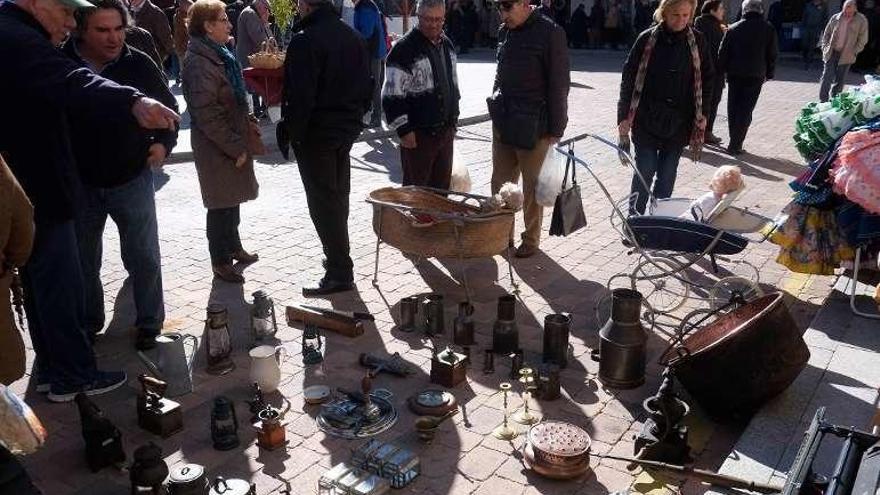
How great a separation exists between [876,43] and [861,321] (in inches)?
758

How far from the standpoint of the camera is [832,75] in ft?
44.4

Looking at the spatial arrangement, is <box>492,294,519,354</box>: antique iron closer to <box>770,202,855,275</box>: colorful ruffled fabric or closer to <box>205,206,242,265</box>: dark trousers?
<box>770,202,855,275</box>: colorful ruffled fabric

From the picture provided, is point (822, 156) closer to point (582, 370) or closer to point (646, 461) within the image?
point (582, 370)

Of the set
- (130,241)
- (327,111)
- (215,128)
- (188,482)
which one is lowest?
(188,482)

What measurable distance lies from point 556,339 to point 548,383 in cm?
41

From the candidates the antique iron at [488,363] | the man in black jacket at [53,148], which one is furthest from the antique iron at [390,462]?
the man in black jacket at [53,148]

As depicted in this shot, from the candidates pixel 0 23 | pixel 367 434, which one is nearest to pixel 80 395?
pixel 367 434

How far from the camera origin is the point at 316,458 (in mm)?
3857

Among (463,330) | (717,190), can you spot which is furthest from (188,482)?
(717,190)

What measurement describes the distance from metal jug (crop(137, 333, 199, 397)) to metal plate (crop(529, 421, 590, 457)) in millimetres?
2031

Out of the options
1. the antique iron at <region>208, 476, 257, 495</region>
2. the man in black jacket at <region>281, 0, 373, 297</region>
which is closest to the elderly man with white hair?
the man in black jacket at <region>281, 0, 373, 297</region>

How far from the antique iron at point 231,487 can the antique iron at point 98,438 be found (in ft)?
2.30

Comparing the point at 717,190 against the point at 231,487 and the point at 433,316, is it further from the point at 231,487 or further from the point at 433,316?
the point at 231,487

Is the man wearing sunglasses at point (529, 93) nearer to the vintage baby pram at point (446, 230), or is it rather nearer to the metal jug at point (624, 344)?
the vintage baby pram at point (446, 230)
